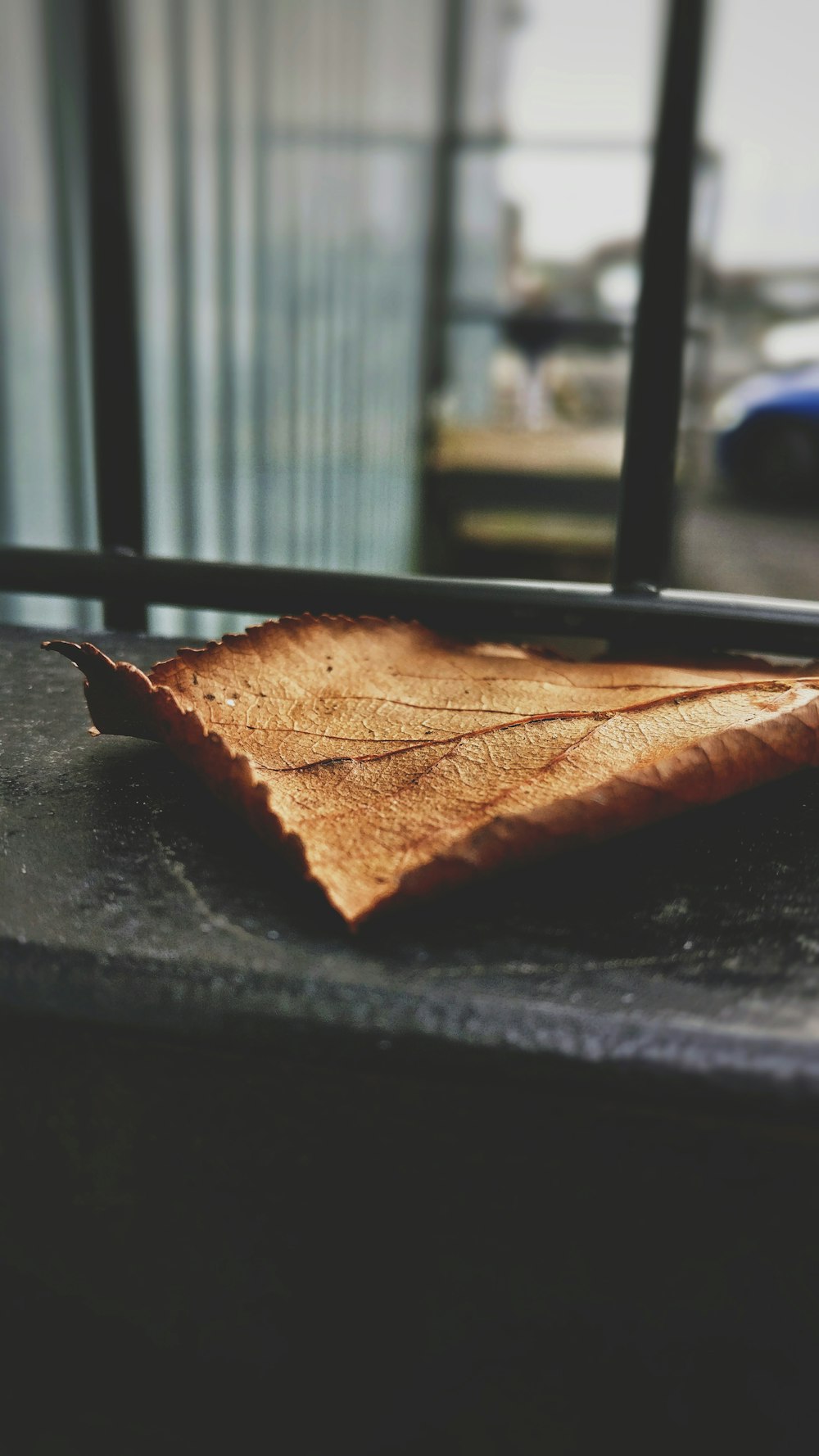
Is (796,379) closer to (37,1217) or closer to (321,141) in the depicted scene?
(321,141)

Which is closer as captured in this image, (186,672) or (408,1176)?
(408,1176)

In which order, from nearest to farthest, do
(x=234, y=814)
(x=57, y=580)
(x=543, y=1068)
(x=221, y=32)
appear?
(x=543, y=1068) → (x=234, y=814) → (x=57, y=580) → (x=221, y=32)

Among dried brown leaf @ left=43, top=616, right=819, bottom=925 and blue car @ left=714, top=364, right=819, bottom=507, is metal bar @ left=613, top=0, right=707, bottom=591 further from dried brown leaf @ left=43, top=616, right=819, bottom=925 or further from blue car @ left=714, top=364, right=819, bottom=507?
blue car @ left=714, top=364, right=819, bottom=507

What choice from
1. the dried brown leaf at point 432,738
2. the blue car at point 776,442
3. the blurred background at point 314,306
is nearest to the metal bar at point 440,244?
the blurred background at point 314,306

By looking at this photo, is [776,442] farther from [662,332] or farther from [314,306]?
[662,332]

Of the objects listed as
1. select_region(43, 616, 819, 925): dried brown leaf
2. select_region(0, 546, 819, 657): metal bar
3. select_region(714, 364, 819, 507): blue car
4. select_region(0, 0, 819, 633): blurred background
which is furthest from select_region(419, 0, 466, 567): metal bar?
select_region(43, 616, 819, 925): dried brown leaf

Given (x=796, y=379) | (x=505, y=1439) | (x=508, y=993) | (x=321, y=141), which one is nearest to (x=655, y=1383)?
(x=505, y=1439)

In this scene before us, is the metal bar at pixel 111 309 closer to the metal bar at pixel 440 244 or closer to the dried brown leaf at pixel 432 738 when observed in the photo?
the dried brown leaf at pixel 432 738
